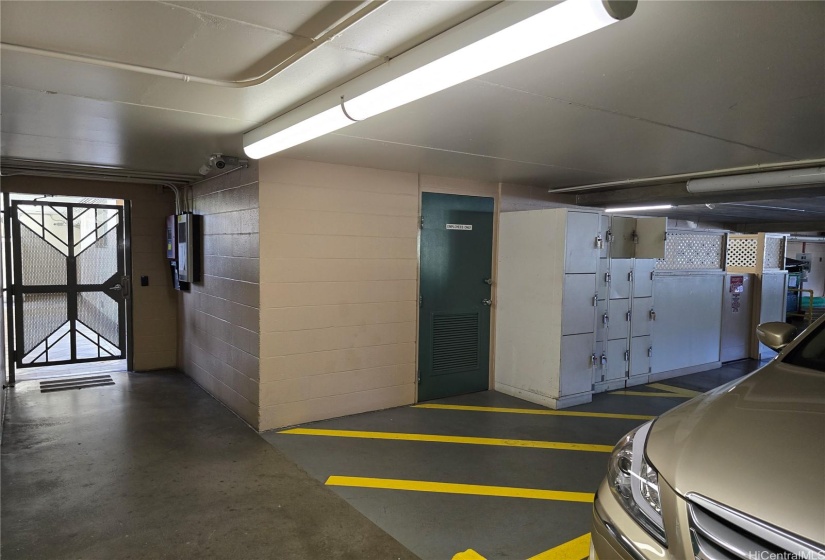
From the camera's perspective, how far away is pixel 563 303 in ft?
16.9

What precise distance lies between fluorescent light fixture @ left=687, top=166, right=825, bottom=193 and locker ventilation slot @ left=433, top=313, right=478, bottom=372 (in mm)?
2698

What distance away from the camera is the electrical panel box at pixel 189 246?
5.72 m

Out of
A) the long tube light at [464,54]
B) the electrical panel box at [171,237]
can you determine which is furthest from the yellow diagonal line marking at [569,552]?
the electrical panel box at [171,237]

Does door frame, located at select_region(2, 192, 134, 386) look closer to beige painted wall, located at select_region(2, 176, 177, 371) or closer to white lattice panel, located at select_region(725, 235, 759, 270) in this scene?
beige painted wall, located at select_region(2, 176, 177, 371)

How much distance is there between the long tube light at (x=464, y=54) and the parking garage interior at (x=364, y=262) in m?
0.02

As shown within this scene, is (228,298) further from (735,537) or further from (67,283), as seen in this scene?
(735,537)

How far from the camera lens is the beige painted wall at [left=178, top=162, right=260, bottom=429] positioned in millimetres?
4469

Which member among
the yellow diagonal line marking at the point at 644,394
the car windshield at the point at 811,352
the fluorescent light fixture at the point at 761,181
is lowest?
the yellow diagonal line marking at the point at 644,394

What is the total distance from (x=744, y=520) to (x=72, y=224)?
7400 millimetres

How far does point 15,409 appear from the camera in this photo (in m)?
4.94

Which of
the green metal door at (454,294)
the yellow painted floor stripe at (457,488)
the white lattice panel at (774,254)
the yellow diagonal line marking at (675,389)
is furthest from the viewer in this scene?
the white lattice panel at (774,254)

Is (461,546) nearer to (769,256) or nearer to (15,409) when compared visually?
(15,409)

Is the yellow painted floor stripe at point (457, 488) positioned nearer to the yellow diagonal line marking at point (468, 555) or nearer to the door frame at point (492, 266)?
the yellow diagonal line marking at point (468, 555)

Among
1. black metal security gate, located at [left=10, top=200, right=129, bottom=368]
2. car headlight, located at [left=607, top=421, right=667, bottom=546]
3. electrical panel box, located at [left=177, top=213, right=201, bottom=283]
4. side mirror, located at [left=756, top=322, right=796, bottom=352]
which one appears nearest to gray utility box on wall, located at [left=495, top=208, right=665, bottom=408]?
side mirror, located at [left=756, top=322, right=796, bottom=352]
